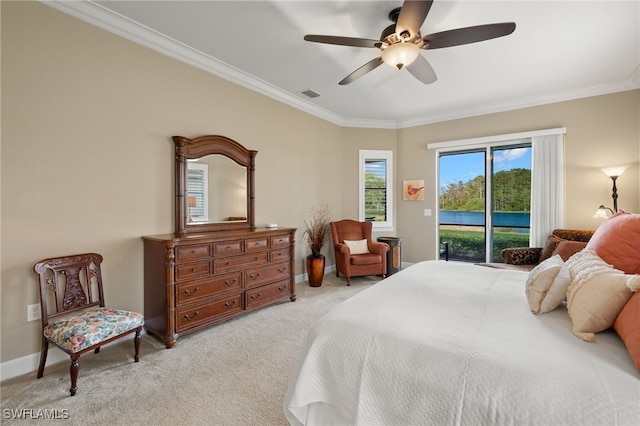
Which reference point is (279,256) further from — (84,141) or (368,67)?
(368,67)

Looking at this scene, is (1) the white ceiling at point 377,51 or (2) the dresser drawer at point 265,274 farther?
(2) the dresser drawer at point 265,274

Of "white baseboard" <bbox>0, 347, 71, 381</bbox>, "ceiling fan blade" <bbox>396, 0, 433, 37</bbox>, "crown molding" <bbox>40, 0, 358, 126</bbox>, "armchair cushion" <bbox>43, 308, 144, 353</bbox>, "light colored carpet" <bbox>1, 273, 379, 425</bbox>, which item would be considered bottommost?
"light colored carpet" <bbox>1, 273, 379, 425</bbox>

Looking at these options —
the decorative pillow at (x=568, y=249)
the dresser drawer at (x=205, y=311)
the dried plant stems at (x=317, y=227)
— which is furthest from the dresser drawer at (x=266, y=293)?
the decorative pillow at (x=568, y=249)

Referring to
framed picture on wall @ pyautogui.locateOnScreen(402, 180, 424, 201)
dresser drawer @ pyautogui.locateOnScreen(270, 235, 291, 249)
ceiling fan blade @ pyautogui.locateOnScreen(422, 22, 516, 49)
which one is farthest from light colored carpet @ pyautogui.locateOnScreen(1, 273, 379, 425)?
framed picture on wall @ pyautogui.locateOnScreen(402, 180, 424, 201)

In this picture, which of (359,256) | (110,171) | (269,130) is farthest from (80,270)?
(359,256)

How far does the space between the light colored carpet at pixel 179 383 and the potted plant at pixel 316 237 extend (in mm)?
1522

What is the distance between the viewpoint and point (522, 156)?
4562 millimetres

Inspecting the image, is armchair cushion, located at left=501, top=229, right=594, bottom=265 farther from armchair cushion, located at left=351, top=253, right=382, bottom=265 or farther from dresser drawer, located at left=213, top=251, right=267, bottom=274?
dresser drawer, located at left=213, top=251, right=267, bottom=274

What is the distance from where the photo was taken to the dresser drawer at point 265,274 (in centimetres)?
321

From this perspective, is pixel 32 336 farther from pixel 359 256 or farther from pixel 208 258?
pixel 359 256

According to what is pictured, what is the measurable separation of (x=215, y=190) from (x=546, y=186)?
15.6 feet

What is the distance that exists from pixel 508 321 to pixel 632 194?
407 centimetres

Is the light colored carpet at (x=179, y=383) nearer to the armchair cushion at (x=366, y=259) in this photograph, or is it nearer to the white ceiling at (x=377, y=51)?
the armchair cushion at (x=366, y=259)

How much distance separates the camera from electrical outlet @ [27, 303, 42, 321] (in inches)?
85.1
